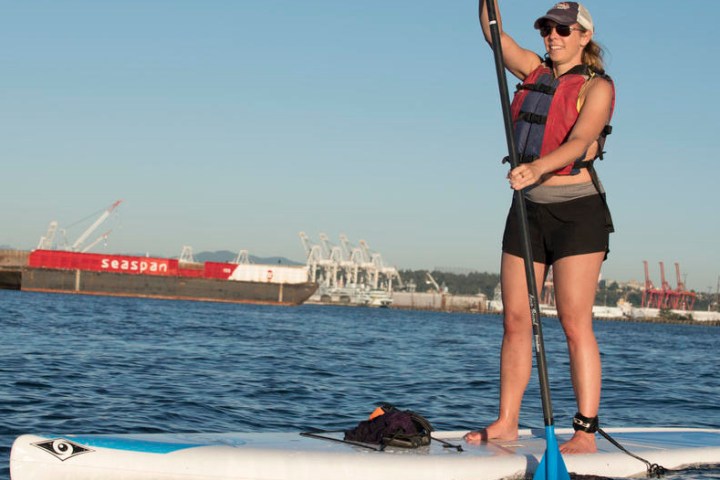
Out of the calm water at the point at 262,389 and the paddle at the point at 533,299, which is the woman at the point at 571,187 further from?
the calm water at the point at 262,389

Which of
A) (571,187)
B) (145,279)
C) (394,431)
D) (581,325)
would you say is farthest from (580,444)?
(145,279)

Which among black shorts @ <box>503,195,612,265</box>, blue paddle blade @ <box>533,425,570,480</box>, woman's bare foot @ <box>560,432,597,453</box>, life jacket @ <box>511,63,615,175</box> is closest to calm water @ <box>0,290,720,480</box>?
woman's bare foot @ <box>560,432,597,453</box>

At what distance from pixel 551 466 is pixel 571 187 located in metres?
1.44

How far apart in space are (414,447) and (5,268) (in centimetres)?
8919

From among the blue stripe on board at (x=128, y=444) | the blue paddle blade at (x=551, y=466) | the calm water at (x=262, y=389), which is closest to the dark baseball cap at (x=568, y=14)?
the blue paddle blade at (x=551, y=466)

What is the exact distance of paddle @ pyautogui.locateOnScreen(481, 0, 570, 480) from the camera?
4180mm

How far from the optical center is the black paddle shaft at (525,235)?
14.1ft

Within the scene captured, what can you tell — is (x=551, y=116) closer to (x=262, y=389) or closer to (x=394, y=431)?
(x=394, y=431)

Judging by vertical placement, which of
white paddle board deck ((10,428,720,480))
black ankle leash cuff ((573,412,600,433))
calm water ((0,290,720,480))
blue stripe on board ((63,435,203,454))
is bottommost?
calm water ((0,290,720,480))

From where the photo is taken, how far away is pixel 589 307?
4711 millimetres

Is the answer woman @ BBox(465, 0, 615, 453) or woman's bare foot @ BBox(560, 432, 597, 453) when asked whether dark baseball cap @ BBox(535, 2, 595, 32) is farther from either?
woman's bare foot @ BBox(560, 432, 597, 453)

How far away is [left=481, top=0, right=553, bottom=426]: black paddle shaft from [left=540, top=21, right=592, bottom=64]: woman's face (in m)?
0.35

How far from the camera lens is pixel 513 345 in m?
5.01

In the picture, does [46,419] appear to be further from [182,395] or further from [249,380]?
[249,380]
